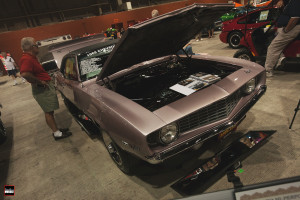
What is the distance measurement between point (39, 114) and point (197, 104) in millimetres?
4387

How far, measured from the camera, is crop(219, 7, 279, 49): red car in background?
444cm

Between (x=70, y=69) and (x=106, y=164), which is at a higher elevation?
(x=70, y=69)

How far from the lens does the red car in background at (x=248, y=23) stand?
4.44m

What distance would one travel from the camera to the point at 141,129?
141 cm

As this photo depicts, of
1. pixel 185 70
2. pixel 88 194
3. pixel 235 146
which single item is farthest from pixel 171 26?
pixel 88 194

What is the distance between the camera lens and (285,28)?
10.9ft

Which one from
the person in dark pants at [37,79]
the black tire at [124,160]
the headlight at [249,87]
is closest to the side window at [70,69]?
the person in dark pants at [37,79]

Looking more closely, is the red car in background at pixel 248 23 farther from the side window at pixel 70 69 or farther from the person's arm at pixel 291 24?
the side window at pixel 70 69

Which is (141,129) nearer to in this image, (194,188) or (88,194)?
(194,188)

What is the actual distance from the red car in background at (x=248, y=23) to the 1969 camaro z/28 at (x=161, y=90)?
5.20ft

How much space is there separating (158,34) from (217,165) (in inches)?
57.5

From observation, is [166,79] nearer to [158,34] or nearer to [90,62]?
[158,34]

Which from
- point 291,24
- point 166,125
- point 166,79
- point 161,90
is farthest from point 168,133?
point 291,24

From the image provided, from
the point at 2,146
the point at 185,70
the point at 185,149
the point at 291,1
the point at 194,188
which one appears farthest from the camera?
the point at 2,146
